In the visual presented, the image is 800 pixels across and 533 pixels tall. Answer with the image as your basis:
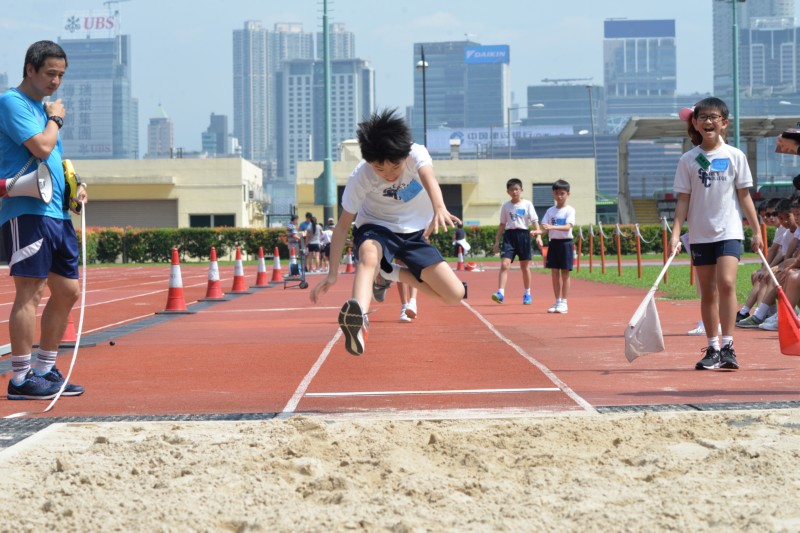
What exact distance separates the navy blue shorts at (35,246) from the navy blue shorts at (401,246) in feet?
6.03

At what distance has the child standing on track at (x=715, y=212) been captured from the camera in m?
8.27

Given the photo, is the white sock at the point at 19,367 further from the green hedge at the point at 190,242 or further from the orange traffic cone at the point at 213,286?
the green hedge at the point at 190,242

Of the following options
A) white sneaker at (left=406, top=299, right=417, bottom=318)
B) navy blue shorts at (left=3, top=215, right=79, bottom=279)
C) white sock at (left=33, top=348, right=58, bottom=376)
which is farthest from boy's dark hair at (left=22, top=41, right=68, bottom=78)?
white sneaker at (left=406, top=299, right=417, bottom=318)

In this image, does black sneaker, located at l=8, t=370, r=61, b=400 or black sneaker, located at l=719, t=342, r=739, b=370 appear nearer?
black sneaker, located at l=8, t=370, r=61, b=400

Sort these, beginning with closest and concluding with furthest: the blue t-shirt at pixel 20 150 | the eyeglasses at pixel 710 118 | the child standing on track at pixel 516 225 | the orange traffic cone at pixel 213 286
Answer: the blue t-shirt at pixel 20 150 → the eyeglasses at pixel 710 118 → the child standing on track at pixel 516 225 → the orange traffic cone at pixel 213 286

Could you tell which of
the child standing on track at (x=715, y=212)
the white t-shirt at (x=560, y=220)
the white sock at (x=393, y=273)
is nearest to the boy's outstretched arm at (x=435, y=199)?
the white sock at (x=393, y=273)

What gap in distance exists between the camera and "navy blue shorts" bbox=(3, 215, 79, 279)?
→ 23.2 feet

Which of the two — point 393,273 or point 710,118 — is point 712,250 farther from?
point 393,273

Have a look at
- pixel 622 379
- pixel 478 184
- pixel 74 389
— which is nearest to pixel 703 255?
pixel 622 379

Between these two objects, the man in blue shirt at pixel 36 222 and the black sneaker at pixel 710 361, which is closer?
the man in blue shirt at pixel 36 222

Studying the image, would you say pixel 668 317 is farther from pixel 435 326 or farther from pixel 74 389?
pixel 74 389

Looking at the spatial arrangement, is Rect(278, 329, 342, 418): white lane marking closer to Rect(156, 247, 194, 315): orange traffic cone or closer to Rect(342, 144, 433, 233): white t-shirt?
Rect(342, 144, 433, 233): white t-shirt

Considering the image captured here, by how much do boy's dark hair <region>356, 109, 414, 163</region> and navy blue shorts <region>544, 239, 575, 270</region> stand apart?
7520mm

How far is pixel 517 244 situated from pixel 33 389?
9.09 metres
